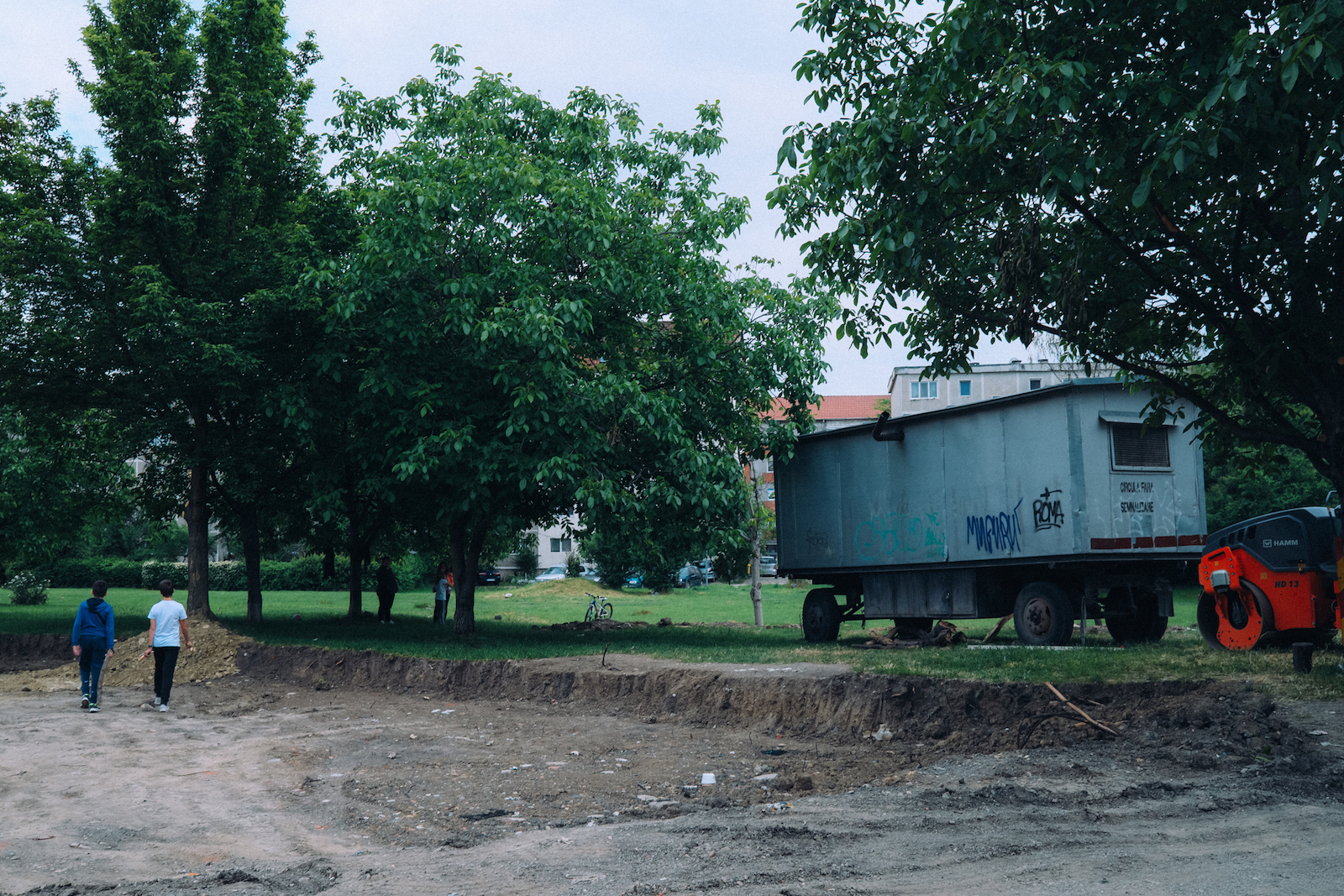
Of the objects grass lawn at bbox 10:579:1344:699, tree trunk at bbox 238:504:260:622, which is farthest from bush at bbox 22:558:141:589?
tree trunk at bbox 238:504:260:622

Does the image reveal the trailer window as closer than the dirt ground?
No

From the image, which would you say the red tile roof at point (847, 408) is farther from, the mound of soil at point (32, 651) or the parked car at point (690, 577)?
the mound of soil at point (32, 651)

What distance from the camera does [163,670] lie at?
14211mm

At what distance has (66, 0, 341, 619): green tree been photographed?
18.3m

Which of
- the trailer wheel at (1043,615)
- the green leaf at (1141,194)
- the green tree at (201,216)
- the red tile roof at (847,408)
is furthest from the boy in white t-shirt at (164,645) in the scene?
the red tile roof at (847,408)

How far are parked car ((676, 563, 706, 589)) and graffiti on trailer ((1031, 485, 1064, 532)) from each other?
4772 cm

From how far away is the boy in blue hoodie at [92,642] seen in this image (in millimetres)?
14062

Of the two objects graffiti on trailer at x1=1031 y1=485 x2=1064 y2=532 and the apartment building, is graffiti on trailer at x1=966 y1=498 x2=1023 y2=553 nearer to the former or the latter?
graffiti on trailer at x1=1031 y1=485 x2=1064 y2=532

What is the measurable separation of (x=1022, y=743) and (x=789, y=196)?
549cm

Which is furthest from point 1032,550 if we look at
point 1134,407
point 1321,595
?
point 1321,595

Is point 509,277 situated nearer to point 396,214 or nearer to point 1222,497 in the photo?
point 396,214

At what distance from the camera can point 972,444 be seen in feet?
53.8

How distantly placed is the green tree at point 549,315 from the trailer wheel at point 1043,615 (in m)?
5.15

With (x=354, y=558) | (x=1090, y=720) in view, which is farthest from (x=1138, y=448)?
(x=354, y=558)
